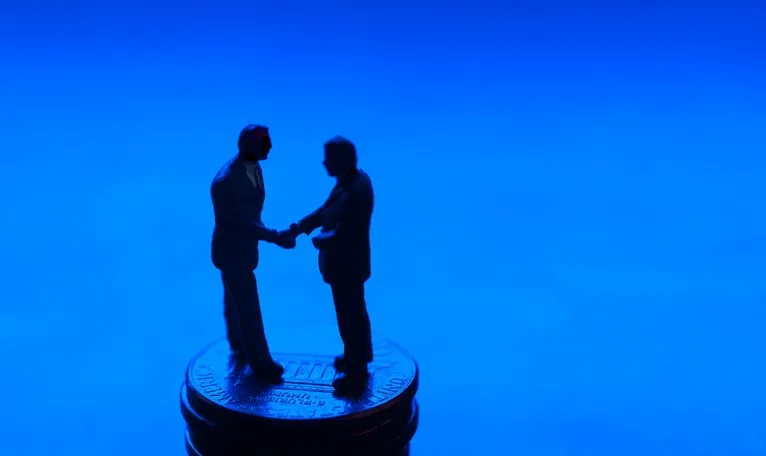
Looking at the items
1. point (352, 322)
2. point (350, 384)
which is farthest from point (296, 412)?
point (352, 322)

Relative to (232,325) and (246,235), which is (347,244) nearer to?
(246,235)

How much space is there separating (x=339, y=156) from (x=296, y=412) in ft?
2.40

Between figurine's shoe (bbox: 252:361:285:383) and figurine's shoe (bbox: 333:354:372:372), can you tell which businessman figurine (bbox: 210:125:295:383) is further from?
figurine's shoe (bbox: 333:354:372:372)

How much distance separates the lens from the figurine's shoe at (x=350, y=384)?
1909 mm

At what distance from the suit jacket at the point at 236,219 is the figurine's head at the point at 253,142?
0.03 m

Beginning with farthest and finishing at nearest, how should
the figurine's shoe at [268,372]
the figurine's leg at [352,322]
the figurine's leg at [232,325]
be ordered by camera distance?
the figurine's leg at [232,325] → the figurine's shoe at [268,372] → the figurine's leg at [352,322]

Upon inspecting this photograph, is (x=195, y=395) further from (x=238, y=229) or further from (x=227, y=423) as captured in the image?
(x=238, y=229)

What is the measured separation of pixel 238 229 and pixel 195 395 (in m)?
0.52

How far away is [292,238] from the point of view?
192cm

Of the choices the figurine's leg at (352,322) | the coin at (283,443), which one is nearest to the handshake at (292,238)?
the figurine's leg at (352,322)

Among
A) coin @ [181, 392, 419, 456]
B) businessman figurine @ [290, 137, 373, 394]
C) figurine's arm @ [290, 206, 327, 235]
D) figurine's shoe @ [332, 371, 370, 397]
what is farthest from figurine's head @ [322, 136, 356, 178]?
coin @ [181, 392, 419, 456]

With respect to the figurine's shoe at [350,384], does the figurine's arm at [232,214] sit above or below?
above

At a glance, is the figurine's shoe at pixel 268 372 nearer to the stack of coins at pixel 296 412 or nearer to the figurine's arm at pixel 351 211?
the stack of coins at pixel 296 412

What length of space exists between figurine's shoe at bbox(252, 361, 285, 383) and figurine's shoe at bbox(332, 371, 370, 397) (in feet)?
0.63
